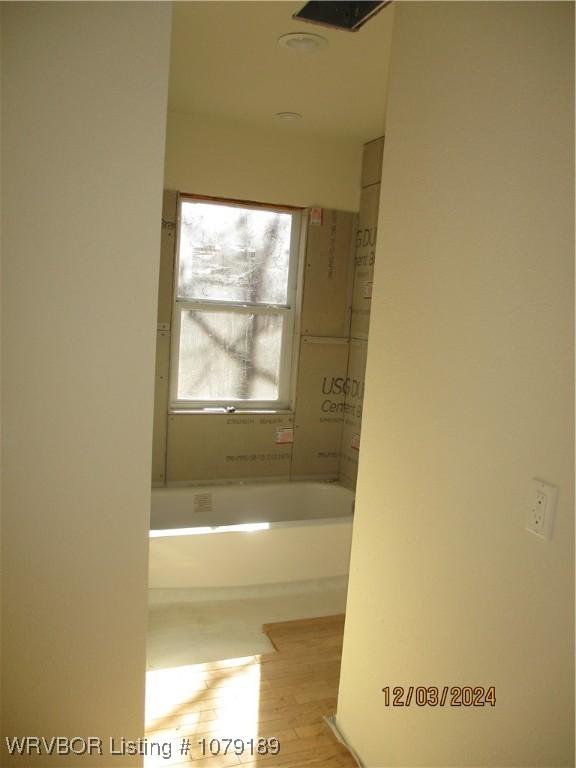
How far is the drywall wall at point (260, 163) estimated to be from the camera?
11.7 feet

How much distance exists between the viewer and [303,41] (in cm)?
239

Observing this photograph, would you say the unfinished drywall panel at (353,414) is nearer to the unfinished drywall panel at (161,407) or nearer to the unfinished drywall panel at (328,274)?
the unfinished drywall panel at (328,274)

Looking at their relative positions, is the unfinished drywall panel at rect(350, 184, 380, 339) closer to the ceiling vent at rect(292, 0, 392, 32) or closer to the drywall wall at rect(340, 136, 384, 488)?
the drywall wall at rect(340, 136, 384, 488)

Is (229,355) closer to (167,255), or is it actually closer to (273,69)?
(167,255)

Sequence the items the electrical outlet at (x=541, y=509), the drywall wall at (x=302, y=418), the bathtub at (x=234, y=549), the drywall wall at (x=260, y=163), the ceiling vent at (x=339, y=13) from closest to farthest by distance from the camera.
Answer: the electrical outlet at (x=541, y=509) → the ceiling vent at (x=339, y=13) → the bathtub at (x=234, y=549) → the drywall wall at (x=260, y=163) → the drywall wall at (x=302, y=418)

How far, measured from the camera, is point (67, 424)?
1.37 meters

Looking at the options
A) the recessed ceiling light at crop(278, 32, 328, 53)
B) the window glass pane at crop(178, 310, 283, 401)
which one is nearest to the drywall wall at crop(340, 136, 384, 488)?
the window glass pane at crop(178, 310, 283, 401)

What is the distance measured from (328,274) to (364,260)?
255 millimetres

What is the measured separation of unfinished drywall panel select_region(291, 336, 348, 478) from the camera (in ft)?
13.3

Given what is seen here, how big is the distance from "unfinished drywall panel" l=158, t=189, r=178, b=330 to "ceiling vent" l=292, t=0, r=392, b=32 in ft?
5.30

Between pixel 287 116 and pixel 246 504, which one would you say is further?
pixel 246 504

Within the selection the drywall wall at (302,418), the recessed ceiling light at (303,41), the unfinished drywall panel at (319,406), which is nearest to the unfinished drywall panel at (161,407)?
the drywall wall at (302,418)

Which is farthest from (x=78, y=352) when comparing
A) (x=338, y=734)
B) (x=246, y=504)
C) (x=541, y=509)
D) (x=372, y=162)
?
(x=372, y=162)

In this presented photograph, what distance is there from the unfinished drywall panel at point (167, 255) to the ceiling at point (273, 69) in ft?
1.74
